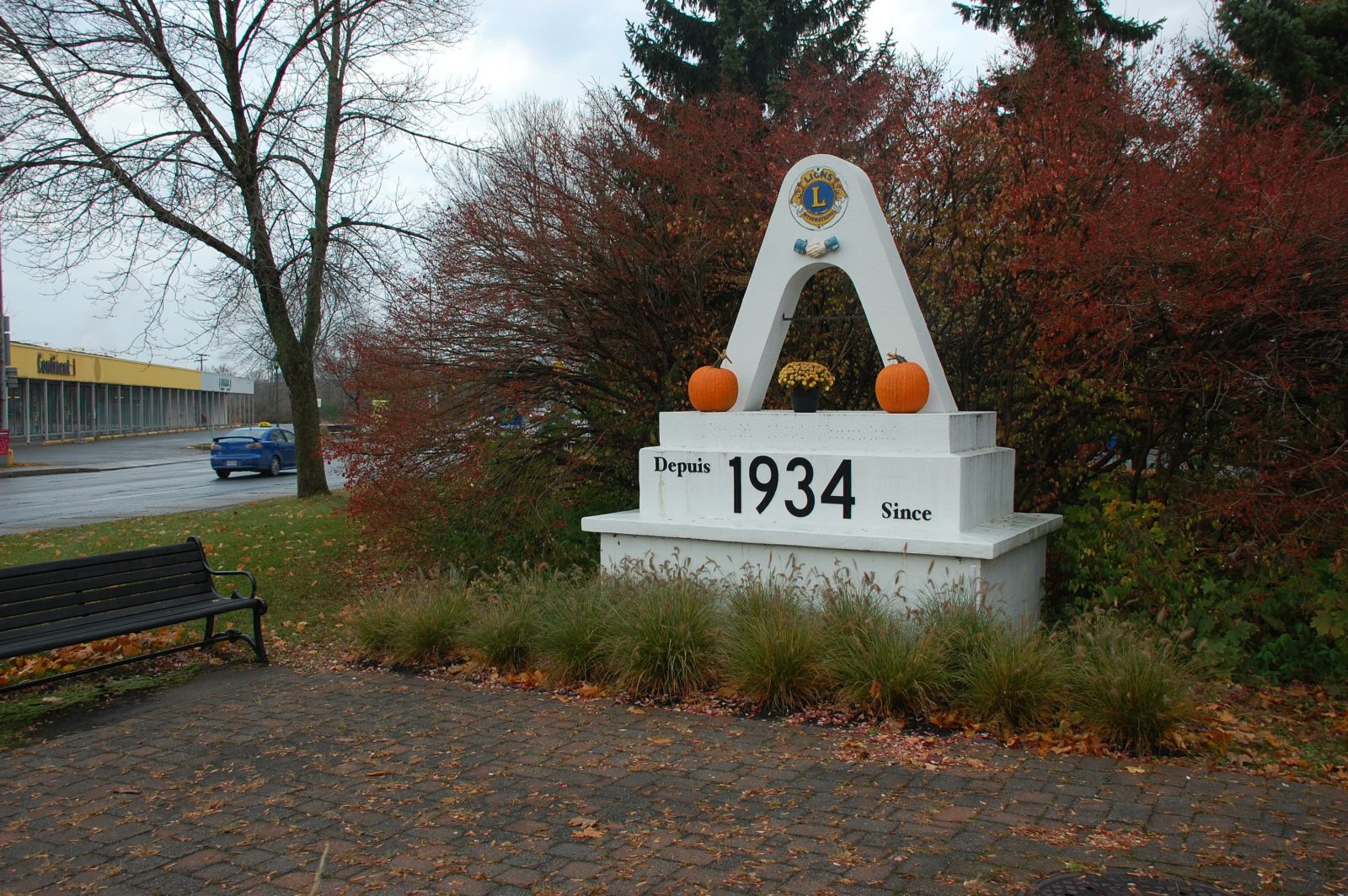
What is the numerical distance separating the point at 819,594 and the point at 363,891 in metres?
4.13

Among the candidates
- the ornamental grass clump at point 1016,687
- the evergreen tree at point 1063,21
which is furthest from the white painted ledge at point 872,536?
the evergreen tree at point 1063,21

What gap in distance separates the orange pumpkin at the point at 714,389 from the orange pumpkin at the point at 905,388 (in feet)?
4.45

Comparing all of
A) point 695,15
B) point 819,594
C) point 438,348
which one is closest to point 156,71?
point 438,348

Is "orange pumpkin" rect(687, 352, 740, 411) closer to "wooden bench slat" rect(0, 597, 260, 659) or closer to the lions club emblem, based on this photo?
the lions club emblem

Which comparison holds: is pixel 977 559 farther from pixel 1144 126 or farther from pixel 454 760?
pixel 1144 126

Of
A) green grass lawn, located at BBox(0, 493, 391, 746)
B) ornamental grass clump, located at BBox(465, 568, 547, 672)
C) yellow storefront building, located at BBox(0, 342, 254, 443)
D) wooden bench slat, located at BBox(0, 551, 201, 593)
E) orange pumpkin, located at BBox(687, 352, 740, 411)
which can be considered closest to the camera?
wooden bench slat, located at BBox(0, 551, 201, 593)

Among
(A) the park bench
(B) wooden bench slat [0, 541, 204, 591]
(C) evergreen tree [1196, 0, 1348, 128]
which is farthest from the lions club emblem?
(C) evergreen tree [1196, 0, 1348, 128]

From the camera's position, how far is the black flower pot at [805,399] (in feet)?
26.9

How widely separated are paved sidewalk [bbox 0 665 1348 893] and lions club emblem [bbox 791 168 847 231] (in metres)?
4.12

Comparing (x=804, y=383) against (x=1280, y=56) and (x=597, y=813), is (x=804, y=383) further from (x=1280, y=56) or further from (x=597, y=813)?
(x=1280, y=56)

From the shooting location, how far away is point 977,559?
6840 mm

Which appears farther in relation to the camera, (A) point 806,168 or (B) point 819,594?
(A) point 806,168

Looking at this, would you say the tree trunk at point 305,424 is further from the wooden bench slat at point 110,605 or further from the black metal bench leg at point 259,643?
the black metal bench leg at point 259,643

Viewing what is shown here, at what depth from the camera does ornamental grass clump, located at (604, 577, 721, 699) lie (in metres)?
6.16
